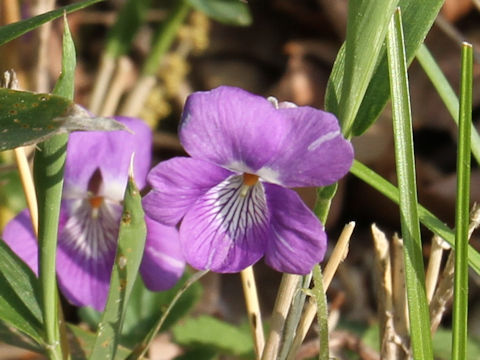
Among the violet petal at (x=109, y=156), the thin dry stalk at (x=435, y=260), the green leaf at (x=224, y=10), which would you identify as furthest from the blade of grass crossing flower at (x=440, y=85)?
the green leaf at (x=224, y=10)

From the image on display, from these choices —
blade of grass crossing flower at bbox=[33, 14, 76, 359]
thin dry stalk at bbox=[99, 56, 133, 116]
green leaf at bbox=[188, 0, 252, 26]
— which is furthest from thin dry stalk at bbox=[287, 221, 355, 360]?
thin dry stalk at bbox=[99, 56, 133, 116]

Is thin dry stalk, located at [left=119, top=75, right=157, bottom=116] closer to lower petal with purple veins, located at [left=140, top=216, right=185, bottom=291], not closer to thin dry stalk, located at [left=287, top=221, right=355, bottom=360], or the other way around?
lower petal with purple veins, located at [left=140, top=216, right=185, bottom=291]

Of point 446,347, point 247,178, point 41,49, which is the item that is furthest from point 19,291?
point 41,49

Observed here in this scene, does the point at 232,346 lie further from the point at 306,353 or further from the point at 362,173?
the point at 362,173

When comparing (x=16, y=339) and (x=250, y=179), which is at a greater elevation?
(x=250, y=179)

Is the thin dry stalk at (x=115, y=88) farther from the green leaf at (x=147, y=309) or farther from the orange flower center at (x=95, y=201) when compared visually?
the orange flower center at (x=95, y=201)

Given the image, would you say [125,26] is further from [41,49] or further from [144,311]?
[144,311]
